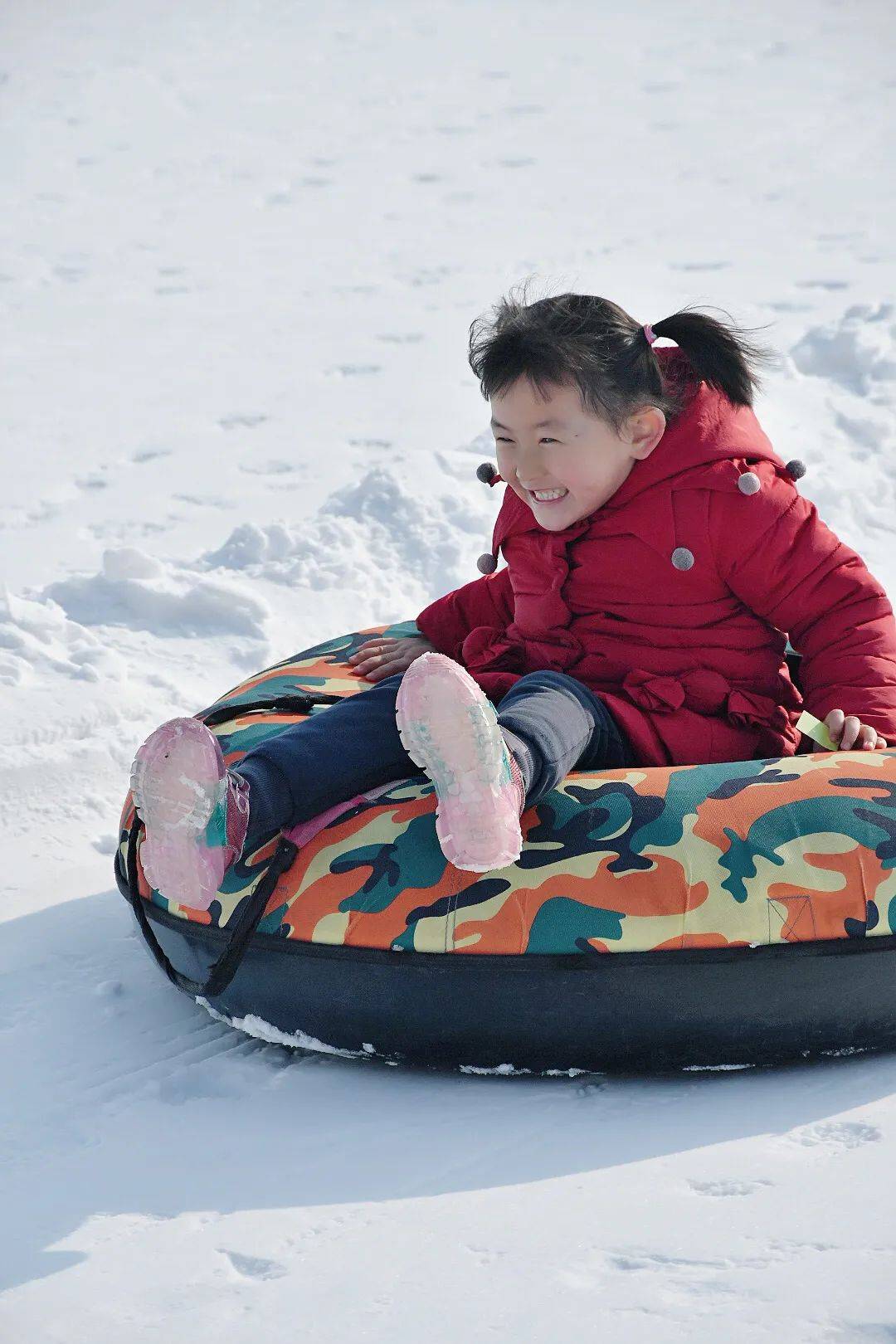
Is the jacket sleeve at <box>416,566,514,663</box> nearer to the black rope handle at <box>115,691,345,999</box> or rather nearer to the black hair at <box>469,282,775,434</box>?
the black rope handle at <box>115,691,345,999</box>

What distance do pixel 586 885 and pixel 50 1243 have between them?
Answer: 84 centimetres

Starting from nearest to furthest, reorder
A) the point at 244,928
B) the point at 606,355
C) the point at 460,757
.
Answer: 1. the point at 460,757
2. the point at 244,928
3. the point at 606,355

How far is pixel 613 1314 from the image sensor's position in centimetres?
165

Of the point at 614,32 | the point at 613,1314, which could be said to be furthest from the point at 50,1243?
the point at 614,32

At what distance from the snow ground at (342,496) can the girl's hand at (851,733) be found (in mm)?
519

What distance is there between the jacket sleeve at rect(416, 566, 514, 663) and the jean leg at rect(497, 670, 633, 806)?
0.62 meters

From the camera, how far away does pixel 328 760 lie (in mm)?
2273

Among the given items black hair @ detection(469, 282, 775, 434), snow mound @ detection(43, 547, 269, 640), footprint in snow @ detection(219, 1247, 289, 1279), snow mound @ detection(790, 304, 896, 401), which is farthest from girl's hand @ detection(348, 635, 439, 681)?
snow mound @ detection(790, 304, 896, 401)

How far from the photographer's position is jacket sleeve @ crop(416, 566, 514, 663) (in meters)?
3.10

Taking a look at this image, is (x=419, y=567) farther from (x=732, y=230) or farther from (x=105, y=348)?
(x=732, y=230)

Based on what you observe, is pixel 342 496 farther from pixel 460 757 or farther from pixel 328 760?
pixel 460 757

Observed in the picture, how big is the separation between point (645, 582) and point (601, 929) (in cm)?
76

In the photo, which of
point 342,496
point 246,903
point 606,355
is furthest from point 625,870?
point 342,496

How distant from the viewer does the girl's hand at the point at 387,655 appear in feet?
9.82
